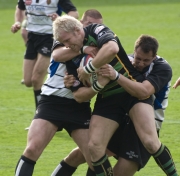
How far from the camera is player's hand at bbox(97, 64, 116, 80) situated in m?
6.71

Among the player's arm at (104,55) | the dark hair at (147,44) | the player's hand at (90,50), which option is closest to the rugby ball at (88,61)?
the player's hand at (90,50)

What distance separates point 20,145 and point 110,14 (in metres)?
13.6

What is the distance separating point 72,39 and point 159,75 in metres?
1.01

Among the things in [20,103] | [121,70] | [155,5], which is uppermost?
[121,70]

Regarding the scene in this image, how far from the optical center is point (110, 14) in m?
22.5

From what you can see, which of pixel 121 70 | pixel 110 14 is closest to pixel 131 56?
pixel 121 70

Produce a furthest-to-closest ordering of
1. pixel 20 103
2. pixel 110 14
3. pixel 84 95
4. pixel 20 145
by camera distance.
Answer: pixel 110 14
pixel 20 103
pixel 20 145
pixel 84 95

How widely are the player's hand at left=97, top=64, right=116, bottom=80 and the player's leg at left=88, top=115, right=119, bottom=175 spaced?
1.75ft

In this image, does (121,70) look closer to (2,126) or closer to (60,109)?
(60,109)

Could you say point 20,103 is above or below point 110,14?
above

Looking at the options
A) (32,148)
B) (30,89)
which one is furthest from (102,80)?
(30,89)

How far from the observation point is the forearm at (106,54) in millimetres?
6562

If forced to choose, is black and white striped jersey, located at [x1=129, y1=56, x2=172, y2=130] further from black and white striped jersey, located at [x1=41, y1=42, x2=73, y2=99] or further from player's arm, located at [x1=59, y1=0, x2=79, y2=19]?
player's arm, located at [x1=59, y1=0, x2=79, y2=19]

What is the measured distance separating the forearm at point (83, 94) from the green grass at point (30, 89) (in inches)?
60.6
